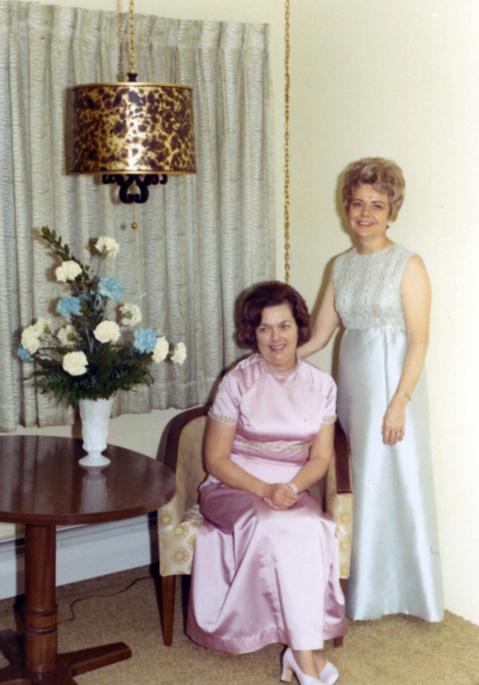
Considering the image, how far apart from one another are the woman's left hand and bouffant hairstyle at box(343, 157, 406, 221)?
635mm

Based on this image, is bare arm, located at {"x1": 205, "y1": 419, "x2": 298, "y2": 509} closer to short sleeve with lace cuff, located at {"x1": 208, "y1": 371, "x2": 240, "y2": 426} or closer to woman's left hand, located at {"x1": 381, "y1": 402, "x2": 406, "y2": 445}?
short sleeve with lace cuff, located at {"x1": 208, "y1": 371, "x2": 240, "y2": 426}

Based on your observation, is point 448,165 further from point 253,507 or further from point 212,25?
point 253,507

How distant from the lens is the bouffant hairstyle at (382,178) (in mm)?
3076

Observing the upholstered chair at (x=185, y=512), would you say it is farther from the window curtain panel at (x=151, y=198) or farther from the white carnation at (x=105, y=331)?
the white carnation at (x=105, y=331)

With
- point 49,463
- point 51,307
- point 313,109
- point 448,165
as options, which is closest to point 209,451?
point 49,463

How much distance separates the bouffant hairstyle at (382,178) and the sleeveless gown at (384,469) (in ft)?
0.51

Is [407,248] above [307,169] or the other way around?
the other way around

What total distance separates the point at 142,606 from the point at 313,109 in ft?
6.49

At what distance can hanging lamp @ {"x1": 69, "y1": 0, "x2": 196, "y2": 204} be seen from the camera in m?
2.55

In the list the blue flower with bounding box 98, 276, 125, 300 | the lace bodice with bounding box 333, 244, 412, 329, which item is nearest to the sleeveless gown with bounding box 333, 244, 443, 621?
the lace bodice with bounding box 333, 244, 412, 329

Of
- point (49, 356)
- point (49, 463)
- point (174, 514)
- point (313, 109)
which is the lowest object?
point (174, 514)

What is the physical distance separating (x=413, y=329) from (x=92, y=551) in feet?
4.87

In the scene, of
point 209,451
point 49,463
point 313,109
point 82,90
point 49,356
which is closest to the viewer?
point 82,90

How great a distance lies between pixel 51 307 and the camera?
3.26m
